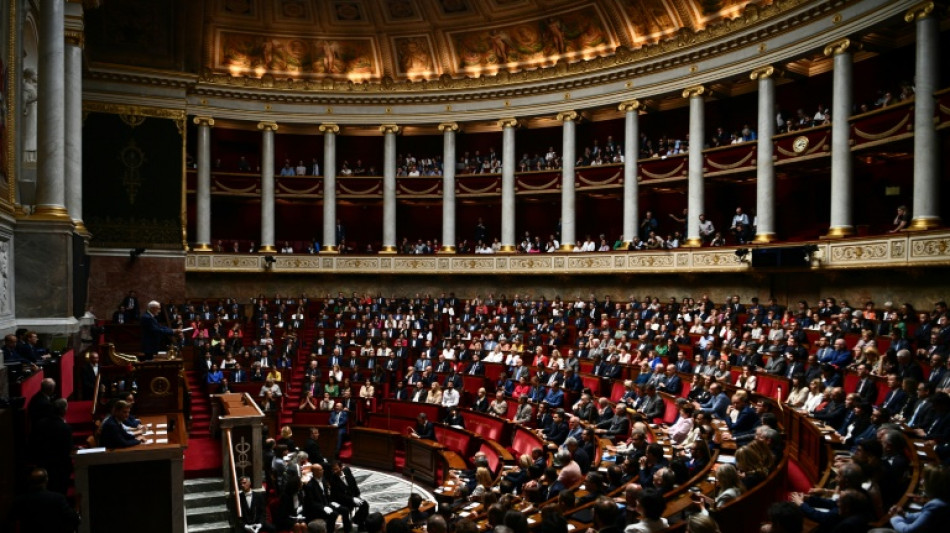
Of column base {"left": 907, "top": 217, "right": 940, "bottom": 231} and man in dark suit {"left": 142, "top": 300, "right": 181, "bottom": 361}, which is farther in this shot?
column base {"left": 907, "top": 217, "right": 940, "bottom": 231}

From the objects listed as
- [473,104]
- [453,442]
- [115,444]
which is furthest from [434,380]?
[473,104]

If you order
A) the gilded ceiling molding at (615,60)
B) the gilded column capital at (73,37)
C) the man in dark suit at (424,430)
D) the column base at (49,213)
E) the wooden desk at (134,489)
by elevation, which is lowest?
the man in dark suit at (424,430)

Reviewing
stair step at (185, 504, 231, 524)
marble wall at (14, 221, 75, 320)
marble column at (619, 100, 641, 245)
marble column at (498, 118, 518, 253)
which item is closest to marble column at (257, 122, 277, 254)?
marble column at (498, 118, 518, 253)

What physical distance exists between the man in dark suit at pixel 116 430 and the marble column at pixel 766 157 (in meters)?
18.7

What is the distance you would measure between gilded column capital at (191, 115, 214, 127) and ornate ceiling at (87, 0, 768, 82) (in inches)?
73.1

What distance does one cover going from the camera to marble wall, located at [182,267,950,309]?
17484 mm

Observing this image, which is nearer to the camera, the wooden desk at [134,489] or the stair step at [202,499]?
the wooden desk at [134,489]

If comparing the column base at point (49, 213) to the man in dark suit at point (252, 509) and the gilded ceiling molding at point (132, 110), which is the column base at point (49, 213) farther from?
the gilded ceiling molding at point (132, 110)

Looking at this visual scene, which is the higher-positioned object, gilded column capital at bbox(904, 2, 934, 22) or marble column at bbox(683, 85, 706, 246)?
gilded column capital at bbox(904, 2, 934, 22)

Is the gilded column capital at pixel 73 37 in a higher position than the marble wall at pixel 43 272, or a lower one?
higher

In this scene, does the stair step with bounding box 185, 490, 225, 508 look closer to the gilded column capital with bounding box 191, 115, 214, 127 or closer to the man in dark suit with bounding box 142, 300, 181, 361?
the man in dark suit with bounding box 142, 300, 181, 361

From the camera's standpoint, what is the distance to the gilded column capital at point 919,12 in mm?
17109

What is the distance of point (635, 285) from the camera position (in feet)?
83.4

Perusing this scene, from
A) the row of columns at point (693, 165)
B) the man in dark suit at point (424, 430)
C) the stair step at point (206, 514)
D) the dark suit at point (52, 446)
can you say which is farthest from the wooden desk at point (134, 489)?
the row of columns at point (693, 165)
